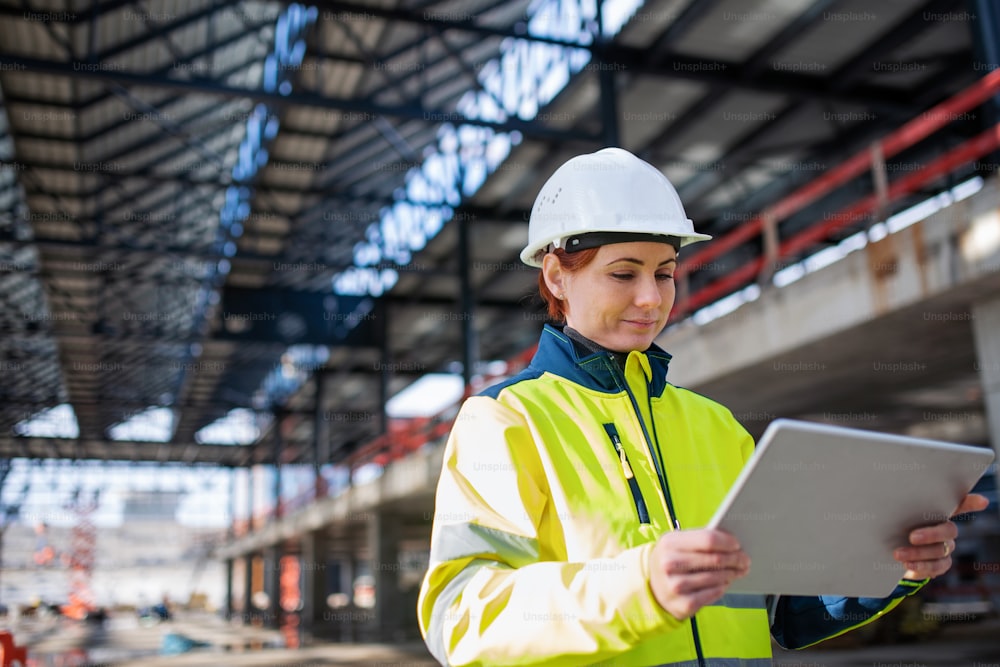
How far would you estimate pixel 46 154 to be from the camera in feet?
58.9

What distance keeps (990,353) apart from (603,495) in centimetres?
682

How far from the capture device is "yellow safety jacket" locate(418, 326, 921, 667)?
4.09ft

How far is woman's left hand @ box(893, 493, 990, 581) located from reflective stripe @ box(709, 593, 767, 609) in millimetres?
277

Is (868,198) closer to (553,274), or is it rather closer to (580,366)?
(553,274)

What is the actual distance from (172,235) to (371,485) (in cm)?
810

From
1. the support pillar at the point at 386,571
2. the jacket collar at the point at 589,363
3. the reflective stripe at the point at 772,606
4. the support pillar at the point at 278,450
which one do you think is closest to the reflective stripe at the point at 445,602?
the jacket collar at the point at 589,363

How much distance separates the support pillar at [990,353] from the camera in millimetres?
6973

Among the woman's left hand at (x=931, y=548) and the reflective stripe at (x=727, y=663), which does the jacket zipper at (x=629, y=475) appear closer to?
the reflective stripe at (x=727, y=663)

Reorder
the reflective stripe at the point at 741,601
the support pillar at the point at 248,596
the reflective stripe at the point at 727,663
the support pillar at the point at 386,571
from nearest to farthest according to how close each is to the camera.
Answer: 1. the reflective stripe at the point at 727,663
2. the reflective stripe at the point at 741,601
3. the support pillar at the point at 386,571
4. the support pillar at the point at 248,596

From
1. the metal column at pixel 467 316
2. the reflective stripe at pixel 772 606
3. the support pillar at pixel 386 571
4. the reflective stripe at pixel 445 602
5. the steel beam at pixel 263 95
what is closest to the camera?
the reflective stripe at pixel 445 602

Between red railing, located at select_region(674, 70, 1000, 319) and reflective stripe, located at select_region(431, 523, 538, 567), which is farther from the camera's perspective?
red railing, located at select_region(674, 70, 1000, 319)

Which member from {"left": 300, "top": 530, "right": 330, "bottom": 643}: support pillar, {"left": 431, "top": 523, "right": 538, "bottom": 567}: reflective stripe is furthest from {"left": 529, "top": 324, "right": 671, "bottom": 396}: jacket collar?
{"left": 300, "top": 530, "right": 330, "bottom": 643}: support pillar

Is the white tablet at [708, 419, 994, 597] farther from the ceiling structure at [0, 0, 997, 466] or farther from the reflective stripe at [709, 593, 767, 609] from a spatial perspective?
the ceiling structure at [0, 0, 997, 466]

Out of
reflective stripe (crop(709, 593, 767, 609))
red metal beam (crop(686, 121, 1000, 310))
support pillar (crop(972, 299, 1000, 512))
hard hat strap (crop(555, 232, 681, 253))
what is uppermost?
red metal beam (crop(686, 121, 1000, 310))
